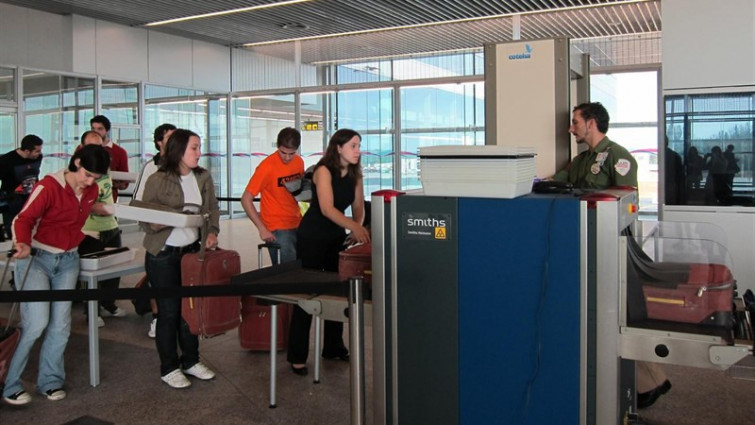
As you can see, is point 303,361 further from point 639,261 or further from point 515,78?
point 639,261

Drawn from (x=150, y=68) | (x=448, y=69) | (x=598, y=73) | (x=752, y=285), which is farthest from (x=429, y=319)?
(x=448, y=69)

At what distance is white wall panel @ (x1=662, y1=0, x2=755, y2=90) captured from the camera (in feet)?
16.5

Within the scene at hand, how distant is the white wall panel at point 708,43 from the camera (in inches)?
198

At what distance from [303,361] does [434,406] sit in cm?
181

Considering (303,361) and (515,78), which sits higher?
(515,78)

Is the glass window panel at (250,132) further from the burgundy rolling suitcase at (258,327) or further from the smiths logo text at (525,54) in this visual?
the smiths logo text at (525,54)

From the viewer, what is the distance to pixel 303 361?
14.2 feet

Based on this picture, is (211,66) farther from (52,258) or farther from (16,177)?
(52,258)

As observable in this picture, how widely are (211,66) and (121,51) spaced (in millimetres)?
2147

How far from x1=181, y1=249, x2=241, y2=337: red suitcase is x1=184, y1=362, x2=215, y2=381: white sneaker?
0.52m

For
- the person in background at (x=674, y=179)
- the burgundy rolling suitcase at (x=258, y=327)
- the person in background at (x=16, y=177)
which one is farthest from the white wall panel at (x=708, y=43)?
the person in background at (x=16, y=177)

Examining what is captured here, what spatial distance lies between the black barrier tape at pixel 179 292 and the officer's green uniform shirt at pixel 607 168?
1.73 meters

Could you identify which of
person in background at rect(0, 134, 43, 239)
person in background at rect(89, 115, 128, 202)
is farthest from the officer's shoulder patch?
person in background at rect(0, 134, 43, 239)

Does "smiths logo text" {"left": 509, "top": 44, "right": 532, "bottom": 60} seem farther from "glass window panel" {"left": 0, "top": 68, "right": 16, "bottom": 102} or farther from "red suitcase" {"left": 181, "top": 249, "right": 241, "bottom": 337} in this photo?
"glass window panel" {"left": 0, "top": 68, "right": 16, "bottom": 102}
